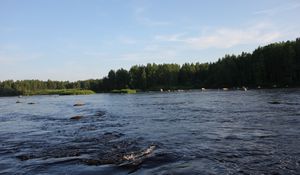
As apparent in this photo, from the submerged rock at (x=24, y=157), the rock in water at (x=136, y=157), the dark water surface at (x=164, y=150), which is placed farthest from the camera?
the submerged rock at (x=24, y=157)

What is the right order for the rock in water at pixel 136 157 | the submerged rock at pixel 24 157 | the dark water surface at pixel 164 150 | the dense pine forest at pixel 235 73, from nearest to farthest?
the dark water surface at pixel 164 150
the rock in water at pixel 136 157
the submerged rock at pixel 24 157
the dense pine forest at pixel 235 73

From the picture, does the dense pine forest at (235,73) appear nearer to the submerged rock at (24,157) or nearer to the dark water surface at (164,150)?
the dark water surface at (164,150)

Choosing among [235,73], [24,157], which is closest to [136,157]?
[24,157]

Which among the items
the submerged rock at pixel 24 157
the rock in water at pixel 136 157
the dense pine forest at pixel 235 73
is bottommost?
the submerged rock at pixel 24 157

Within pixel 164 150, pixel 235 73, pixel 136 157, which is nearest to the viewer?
pixel 136 157

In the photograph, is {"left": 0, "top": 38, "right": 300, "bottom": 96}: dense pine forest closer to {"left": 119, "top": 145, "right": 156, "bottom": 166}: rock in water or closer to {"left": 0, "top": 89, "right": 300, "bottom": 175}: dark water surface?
{"left": 0, "top": 89, "right": 300, "bottom": 175}: dark water surface

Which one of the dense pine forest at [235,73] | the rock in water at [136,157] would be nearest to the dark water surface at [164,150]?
the rock in water at [136,157]

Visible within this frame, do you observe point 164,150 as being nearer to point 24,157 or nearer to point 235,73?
point 24,157

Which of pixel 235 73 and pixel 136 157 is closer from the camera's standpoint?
pixel 136 157

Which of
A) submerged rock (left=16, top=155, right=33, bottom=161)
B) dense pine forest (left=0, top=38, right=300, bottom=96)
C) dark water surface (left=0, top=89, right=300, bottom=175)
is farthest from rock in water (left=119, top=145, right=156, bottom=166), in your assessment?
dense pine forest (left=0, top=38, right=300, bottom=96)

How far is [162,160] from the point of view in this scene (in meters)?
14.3

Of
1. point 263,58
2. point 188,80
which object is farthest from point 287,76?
point 188,80

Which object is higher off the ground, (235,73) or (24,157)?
(235,73)

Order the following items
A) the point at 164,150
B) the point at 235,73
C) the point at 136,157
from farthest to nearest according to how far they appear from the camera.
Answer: the point at 235,73 → the point at 164,150 → the point at 136,157
